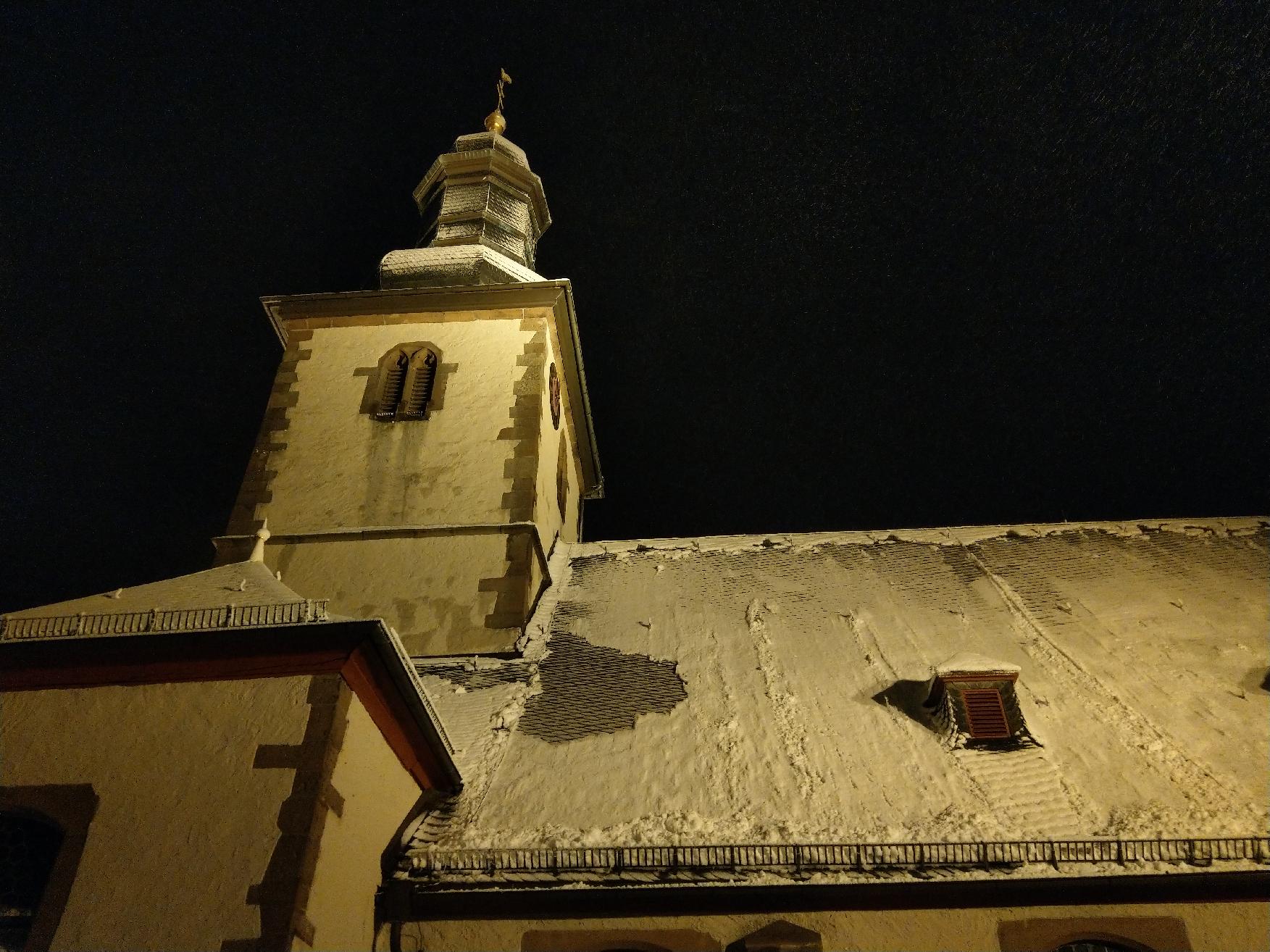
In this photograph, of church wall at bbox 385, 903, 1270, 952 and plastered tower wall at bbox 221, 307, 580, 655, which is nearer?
church wall at bbox 385, 903, 1270, 952

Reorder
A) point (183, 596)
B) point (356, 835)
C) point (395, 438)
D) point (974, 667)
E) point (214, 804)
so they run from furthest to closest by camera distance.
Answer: point (395, 438), point (974, 667), point (183, 596), point (356, 835), point (214, 804)

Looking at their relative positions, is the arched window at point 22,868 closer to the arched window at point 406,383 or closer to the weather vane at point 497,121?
the arched window at point 406,383

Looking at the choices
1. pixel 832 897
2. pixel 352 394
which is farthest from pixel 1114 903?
pixel 352 394

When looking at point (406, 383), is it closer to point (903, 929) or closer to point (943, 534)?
point (943, 534)

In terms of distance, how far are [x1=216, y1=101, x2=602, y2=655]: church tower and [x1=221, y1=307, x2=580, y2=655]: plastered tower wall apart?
22 millimetres

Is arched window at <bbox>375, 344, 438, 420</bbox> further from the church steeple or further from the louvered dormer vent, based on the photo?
the louvered dormer vent

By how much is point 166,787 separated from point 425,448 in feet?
25.3

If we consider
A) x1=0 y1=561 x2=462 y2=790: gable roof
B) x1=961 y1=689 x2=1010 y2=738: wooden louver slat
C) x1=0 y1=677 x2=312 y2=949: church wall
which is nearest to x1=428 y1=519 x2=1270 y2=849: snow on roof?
x1=961 y1=689 x2=1010 y2=738: wooden louver slat

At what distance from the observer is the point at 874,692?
9.71m

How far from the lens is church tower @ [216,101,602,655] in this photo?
12430 mm

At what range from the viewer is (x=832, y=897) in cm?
733

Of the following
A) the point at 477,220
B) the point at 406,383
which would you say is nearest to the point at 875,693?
the point at 406,383

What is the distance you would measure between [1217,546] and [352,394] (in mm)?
12256

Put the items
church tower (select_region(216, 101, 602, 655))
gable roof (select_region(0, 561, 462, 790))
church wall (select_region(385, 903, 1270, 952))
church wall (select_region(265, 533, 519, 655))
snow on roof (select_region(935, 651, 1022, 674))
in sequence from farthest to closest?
church tower (select_region(216, 101, 602, 655)), church wall (select_region(265, 533, 519, 655)), snow on roof (select_region(935, 651, 1022, 674)), church wall (select_region(385, 903, 1270, 952)), gable roof (select_region(0, 561, 462, 790))
